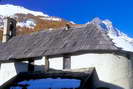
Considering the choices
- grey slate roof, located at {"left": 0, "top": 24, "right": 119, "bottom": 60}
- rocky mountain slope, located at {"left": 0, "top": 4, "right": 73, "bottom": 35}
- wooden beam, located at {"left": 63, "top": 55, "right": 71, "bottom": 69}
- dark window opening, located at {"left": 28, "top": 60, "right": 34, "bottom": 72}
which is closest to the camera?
grey slate roof, located at {"left": 0, "top": 24, "right": 119, "bottom": 60}

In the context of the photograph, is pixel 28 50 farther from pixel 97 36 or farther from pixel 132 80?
pixel 132 80

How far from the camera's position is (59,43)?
25.6 metres

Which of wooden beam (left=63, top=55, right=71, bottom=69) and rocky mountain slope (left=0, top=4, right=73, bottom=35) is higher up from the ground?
rocky mountain slope (left=0, top=4, right=73, bottom=35)

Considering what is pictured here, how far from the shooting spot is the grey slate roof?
23.3 metres

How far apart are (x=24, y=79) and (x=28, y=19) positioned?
284ft

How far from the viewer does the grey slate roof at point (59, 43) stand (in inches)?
919

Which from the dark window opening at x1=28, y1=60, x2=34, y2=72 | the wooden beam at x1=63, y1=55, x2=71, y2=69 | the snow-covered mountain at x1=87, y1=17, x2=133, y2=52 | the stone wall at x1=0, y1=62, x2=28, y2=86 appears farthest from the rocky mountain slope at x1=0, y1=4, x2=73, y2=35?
the wooden beam at x1=63, y1=55, x2=71, y2=69

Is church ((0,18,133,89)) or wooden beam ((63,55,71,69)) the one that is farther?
wooden beam ((63,55,71,69))

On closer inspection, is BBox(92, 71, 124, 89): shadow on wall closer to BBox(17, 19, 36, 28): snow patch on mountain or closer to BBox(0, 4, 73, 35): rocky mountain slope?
BBox(0, 4, 73, 35): rocky mountain slope

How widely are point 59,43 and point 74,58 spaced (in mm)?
2526

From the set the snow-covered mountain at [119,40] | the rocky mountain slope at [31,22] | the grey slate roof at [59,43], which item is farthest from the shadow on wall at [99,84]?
the rocky mountain slope at [31,22]

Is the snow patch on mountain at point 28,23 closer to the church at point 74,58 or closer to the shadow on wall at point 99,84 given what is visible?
the church at point 74,58

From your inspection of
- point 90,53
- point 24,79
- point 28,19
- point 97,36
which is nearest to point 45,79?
point 24,79

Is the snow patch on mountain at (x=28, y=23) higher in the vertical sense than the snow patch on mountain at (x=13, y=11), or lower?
lower
